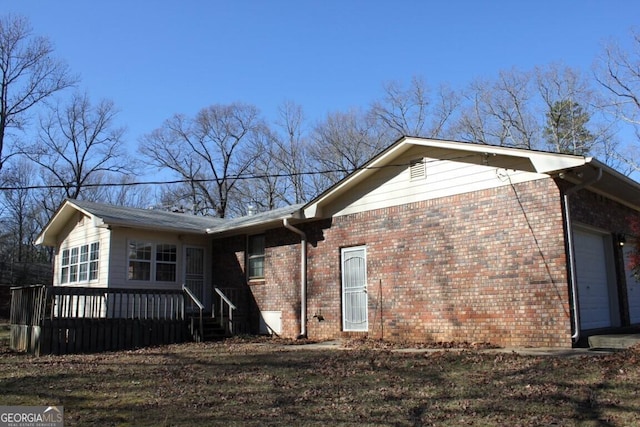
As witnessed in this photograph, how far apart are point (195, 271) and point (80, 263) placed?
376 cm

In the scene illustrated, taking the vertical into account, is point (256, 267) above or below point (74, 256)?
below

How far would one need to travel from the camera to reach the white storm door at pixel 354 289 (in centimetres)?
1354

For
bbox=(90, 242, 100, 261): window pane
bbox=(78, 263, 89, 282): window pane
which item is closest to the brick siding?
bbox=(90, 242, 100, 261): window pane

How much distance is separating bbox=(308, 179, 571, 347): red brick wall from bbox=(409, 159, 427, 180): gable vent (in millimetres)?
659

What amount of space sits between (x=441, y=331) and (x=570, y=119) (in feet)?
86.5

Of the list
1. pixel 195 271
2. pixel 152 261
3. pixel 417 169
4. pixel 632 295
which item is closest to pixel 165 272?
pixel 152 261

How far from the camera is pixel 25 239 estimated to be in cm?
4744

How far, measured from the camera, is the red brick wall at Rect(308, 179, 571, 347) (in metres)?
10.4

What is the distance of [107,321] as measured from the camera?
13.5m

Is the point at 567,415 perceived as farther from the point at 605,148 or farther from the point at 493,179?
the point at 605,148

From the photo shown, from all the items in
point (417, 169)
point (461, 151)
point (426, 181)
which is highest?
point (461, 151)

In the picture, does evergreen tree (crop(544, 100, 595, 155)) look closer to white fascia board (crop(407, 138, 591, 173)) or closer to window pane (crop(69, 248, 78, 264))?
white fascia board (crop(407, 138, 591, 173))

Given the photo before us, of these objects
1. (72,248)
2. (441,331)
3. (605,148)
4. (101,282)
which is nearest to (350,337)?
(441,331)

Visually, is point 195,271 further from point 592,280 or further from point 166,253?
point 592,280
